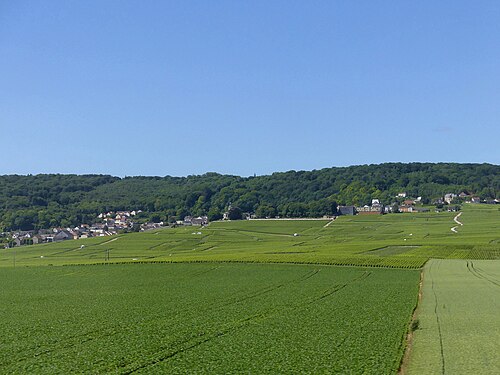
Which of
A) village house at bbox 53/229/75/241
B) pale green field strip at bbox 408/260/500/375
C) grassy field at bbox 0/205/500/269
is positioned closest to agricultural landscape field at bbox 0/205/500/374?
pale green field strip at bbox 408/260/500/375

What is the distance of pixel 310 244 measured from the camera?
11925 cm

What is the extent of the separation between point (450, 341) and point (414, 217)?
14013 centimetres

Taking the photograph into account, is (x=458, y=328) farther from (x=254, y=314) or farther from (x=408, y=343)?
(x=254, y=314)

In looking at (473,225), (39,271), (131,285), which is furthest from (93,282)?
(473,225)

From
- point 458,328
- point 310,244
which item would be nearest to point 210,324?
point 458,328

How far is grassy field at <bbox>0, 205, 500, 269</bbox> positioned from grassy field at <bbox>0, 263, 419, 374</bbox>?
79.9ft

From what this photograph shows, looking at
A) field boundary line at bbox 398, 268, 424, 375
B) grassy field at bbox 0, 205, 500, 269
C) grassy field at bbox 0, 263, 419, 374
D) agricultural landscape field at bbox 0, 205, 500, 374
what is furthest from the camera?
grassy field at bbox 0, 205, 500, 269

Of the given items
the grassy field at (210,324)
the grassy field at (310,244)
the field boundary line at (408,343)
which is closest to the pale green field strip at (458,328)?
the field boundary line at (408,343)

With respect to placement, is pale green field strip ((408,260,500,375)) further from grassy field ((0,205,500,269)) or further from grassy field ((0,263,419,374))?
grassy field ((0,205,500,269))

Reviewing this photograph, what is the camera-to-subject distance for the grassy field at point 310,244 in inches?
3383

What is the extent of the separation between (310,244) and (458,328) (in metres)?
88.3

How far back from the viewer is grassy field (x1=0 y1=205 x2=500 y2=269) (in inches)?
3383

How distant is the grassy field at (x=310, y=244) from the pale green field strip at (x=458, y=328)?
904 inches

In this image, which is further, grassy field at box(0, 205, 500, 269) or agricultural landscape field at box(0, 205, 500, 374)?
grassy field at box(0, 205, 500, 269)
